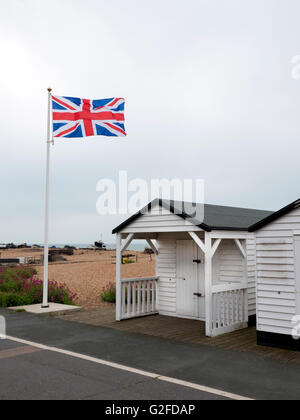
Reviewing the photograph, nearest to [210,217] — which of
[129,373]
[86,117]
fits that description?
[129,373]

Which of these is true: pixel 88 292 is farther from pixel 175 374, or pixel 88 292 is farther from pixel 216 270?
pixel 175 374

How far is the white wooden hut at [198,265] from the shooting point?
377 inches

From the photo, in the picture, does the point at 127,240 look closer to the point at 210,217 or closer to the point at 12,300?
the point at 210,217

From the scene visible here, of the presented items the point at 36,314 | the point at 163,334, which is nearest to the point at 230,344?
the point at 163,334

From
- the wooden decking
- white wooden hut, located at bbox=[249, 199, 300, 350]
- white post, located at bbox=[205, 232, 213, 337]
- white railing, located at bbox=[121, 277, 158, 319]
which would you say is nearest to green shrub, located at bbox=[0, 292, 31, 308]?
the wooden decking

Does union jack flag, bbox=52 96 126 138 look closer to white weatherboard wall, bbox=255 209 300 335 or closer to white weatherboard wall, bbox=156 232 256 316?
white weatherboard wall, bbox=156 232 256 316

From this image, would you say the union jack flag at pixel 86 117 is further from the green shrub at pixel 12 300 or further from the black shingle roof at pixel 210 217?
the green shrub at pixel 12 300

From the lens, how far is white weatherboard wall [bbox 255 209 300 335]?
789 cm

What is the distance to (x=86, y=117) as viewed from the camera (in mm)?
13211

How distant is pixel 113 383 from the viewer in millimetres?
5695

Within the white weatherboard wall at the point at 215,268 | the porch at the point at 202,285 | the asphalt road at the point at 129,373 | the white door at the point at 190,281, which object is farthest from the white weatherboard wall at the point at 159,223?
the asphalt road at the point at 129,373

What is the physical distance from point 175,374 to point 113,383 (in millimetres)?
1089

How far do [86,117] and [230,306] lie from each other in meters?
7.69
